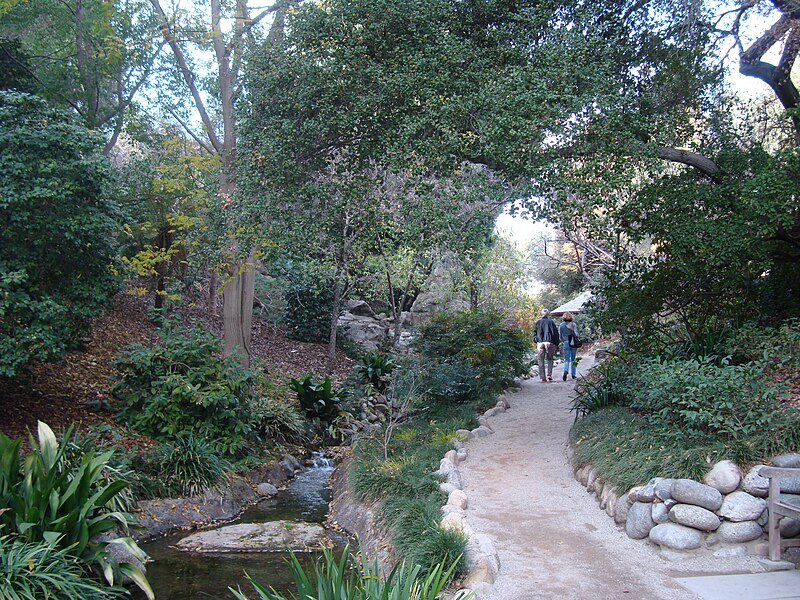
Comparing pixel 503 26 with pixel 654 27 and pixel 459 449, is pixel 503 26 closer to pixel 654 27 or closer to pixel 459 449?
pixel 654 27

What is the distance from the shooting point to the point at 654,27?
871 centimetres

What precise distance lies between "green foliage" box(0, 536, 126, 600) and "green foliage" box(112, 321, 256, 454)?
3.66m

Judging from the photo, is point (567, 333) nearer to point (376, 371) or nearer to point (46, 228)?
point (376, 371)

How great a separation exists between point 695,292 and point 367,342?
1210 cm

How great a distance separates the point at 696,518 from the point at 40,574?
514 cm

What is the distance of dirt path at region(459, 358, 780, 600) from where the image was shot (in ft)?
15.3

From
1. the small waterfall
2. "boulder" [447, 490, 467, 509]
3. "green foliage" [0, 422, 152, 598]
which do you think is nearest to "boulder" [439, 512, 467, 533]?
"boulder" [447, 490, 467, 509]

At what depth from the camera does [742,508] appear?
530 centimetres

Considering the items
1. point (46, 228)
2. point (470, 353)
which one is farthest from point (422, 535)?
point (470, 353)

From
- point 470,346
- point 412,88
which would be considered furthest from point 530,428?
point 412,88

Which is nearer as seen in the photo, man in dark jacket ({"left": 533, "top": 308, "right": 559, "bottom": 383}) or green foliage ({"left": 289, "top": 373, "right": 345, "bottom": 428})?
green foliage ({"left": 289, "top": 373, "right": 345, "bottom": 428})

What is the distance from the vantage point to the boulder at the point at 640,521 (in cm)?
561

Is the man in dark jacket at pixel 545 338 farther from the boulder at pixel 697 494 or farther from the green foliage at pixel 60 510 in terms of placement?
the green foliage at pixel 60 510

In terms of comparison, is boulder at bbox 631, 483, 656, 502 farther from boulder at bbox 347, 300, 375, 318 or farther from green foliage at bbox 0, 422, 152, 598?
boulder at bbox 347, 300, 375, 318
